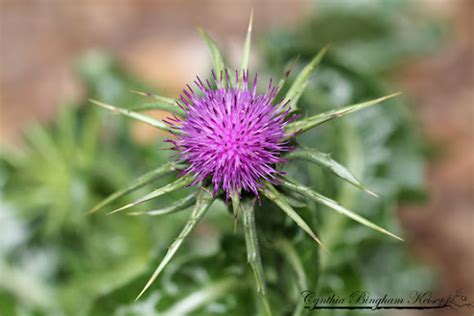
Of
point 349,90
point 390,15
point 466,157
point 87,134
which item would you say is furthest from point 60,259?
point 390,15

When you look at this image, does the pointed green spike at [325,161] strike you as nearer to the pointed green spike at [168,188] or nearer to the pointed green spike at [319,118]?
the pointed green spike at [319,118]

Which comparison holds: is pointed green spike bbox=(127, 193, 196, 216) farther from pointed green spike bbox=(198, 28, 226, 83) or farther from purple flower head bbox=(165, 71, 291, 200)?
pointed green spike bbox=(198, 28, 226, 83)

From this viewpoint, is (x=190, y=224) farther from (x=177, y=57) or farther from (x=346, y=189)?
(x=177, y=57)

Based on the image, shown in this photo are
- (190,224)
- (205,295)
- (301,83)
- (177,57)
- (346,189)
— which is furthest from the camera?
(177,57)

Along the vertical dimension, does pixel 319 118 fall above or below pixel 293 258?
above

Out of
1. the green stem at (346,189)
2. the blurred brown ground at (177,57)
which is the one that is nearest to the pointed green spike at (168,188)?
the green stem at (346,189)

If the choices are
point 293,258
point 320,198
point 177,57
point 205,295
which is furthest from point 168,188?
point 177,57
